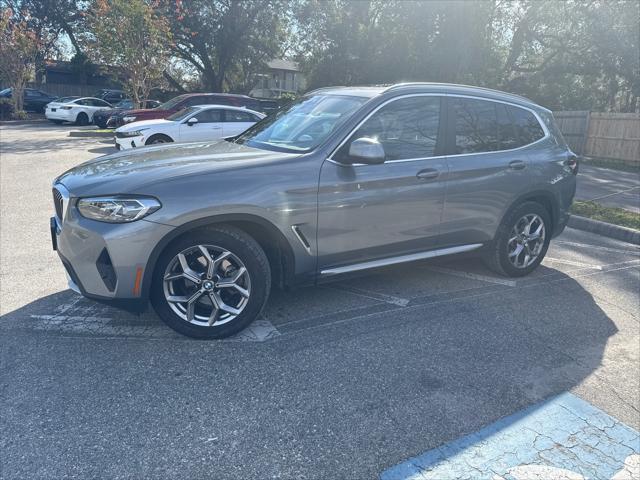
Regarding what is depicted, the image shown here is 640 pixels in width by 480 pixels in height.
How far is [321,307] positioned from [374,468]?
75.1 inches

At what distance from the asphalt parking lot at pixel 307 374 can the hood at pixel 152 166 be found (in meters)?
1.09

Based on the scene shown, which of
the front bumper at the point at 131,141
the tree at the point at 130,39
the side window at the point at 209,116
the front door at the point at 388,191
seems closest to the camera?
the front door at the point at 388,191

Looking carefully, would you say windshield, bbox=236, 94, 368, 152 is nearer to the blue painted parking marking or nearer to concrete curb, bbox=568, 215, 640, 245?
the blue painted parking marking

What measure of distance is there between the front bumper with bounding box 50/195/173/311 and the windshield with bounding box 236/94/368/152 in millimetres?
1329

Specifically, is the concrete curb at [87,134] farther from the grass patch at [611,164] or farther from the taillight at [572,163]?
the taillight at [572,163]

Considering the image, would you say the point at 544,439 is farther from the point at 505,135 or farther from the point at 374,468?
the point at 505,135

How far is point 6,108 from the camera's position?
27.4 meters

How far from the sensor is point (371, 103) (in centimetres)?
411

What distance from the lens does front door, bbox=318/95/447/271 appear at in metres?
3.86

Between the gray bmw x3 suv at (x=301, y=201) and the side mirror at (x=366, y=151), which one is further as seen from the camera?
the side mirror at (x=366, y=151)

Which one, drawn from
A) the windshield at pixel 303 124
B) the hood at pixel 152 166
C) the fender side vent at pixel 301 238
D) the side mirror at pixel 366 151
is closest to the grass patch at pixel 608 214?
the windshield at pixel 303 124

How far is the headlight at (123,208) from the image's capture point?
10.7 ft

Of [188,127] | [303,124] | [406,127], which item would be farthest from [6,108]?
[406,127]

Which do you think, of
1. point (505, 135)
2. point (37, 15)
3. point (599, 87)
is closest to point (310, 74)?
point (599, 87)
